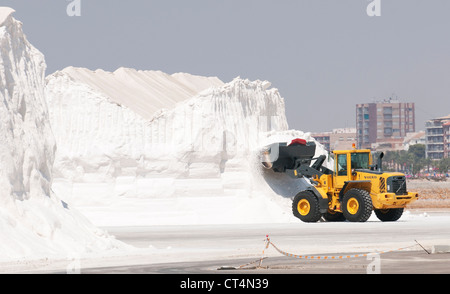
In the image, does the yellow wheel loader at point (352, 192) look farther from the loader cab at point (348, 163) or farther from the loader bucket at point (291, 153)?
the loader bucket at point (291, 153)

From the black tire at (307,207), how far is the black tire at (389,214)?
2.32m

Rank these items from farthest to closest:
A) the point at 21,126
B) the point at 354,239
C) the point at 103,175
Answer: the point at 103,175
the point at 354,239
the point at 21,126

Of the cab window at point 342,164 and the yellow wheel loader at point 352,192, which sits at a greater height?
the cab window at point 342,164

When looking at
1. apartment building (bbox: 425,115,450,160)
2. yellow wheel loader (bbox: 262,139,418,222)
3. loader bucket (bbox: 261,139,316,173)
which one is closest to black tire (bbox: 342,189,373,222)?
yellow wheel loader (bbox: 262,139,418,222)

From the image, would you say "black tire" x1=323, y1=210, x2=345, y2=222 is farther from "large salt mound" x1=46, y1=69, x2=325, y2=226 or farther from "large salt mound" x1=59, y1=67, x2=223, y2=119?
"large salt mound" x1=59, y1=67, x2=223, y2=119

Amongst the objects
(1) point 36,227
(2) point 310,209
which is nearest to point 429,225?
(2) point 310,209

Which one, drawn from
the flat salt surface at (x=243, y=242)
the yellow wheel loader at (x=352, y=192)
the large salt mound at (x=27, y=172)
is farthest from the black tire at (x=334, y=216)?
the large salt mound at (x=27, y=172)

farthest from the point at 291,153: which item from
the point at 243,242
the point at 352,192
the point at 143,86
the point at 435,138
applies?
the point at 435,138

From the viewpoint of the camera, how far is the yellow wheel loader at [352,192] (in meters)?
31.1

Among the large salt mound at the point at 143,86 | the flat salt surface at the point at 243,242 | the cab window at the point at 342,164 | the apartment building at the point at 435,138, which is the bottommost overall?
the apartment building at the point at 435,138

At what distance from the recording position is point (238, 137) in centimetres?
3847

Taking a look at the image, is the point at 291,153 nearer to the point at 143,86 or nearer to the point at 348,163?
the point at 348,163
